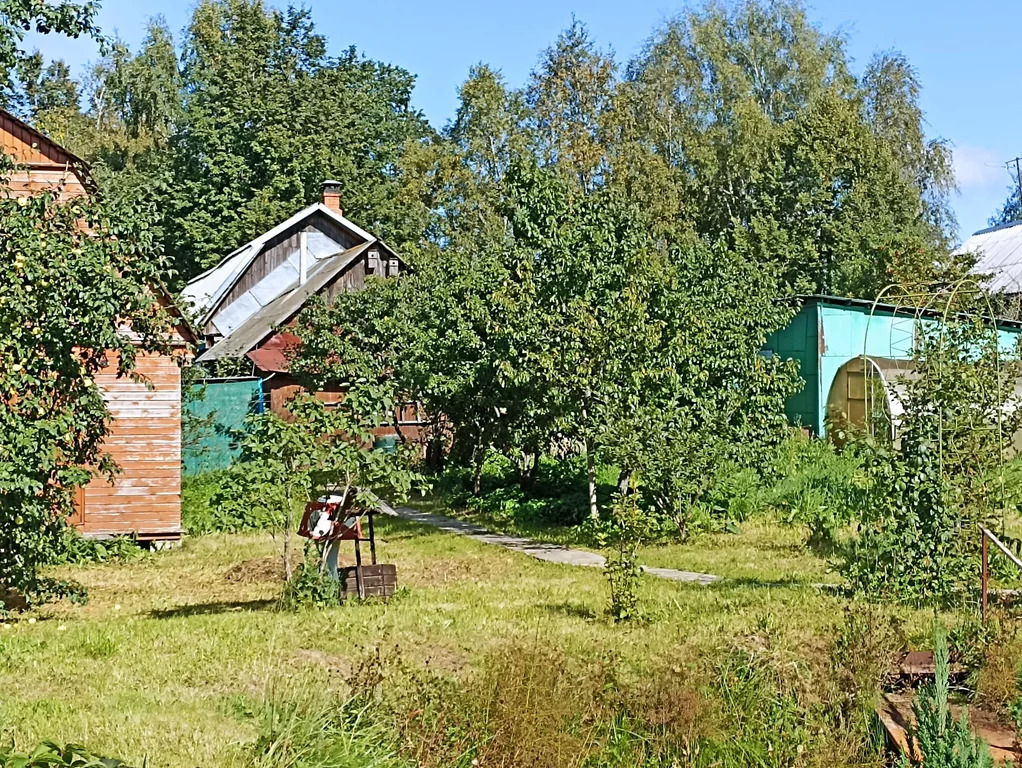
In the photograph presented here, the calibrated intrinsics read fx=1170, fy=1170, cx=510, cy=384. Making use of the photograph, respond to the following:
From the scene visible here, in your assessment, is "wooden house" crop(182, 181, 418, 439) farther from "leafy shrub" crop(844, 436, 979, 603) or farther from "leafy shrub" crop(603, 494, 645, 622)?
"leafy shrub" crop(844, 436, 979, 603)

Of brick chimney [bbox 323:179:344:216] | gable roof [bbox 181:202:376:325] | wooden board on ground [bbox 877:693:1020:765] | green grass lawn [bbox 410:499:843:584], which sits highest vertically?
brick chimney [bbox 323:179:344:216]

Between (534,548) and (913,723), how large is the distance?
9.57 m

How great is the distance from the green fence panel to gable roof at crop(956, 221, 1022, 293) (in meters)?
25.8

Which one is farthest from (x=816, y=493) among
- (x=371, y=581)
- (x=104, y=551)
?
(x=104, y=551)

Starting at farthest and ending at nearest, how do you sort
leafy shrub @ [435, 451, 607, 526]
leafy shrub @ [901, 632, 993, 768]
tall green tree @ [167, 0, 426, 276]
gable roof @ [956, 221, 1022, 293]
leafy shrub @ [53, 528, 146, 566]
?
tall green tree @ [167, 0, 426, 276], gable roof @ [956, 221, 1022, 293], leafy shrub @ [435, 451, 607, 526], leafy shrub @ [53, 528, 146, 566], leafy shrub @ [901, 632, 993, 768]

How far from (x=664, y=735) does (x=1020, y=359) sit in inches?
278

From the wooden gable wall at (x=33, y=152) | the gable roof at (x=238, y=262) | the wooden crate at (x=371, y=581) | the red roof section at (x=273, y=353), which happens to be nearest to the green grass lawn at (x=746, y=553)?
the wooden crate at (x=371, y=581)

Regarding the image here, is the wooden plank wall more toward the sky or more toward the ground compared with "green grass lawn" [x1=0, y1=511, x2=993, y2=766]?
more toward the sky

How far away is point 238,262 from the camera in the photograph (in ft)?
140

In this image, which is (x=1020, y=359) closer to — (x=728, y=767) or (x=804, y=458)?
(x=728, y=767)

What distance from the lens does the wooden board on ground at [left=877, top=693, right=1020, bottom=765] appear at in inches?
247

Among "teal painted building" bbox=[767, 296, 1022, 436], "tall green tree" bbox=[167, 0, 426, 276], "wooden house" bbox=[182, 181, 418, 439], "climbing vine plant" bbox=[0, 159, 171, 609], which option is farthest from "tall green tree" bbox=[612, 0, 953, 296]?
"climbing vine plant" bbox=[0, 159, 171, 609]

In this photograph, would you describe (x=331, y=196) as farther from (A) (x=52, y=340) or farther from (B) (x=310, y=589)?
(A) (x=52, y=340)

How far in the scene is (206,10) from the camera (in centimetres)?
5828
